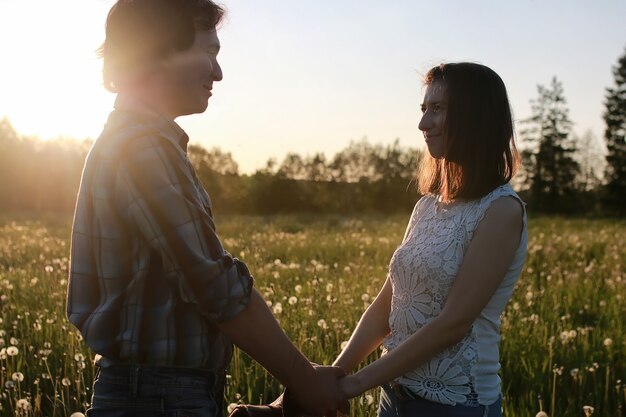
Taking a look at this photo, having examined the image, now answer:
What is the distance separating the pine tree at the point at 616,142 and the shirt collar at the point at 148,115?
57.1 m

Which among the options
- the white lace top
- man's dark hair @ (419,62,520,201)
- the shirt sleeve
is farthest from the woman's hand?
man's dark hair @ (419,62,520,201)

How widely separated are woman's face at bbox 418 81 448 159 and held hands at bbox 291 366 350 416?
1.04 meters

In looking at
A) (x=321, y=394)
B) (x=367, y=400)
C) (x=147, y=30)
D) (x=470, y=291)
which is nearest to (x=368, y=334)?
(x=321, y=394)

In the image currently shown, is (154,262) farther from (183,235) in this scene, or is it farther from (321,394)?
(321,394)

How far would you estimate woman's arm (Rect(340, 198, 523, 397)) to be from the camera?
8.15 ft

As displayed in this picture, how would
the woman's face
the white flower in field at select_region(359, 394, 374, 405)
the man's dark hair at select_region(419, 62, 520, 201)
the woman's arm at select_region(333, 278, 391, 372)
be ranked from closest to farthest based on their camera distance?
1. the man's dark hair at select_region(419, 62, 520, 201)
2. the woman's face
3. the woman's arm at select_region(333, 278, 391, 372)
4. the white flower in field at select_region(359, 394, 374, 405)

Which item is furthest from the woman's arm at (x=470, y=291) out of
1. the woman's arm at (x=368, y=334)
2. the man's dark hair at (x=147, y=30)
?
the man's dark hair at (x=147, y=30)

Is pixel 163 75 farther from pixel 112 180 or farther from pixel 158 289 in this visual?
pixel 158 289

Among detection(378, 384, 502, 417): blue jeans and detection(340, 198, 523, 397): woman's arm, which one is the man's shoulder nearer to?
detection(340, 198, 523, 397): woman's arm

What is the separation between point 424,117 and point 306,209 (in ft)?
156

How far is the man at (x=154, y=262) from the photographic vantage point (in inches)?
80.1

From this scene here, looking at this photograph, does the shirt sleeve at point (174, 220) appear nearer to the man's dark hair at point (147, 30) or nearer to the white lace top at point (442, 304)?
the man's dark hair at point (147, 30)

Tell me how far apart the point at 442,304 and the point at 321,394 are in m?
0.59

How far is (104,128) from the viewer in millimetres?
2184
